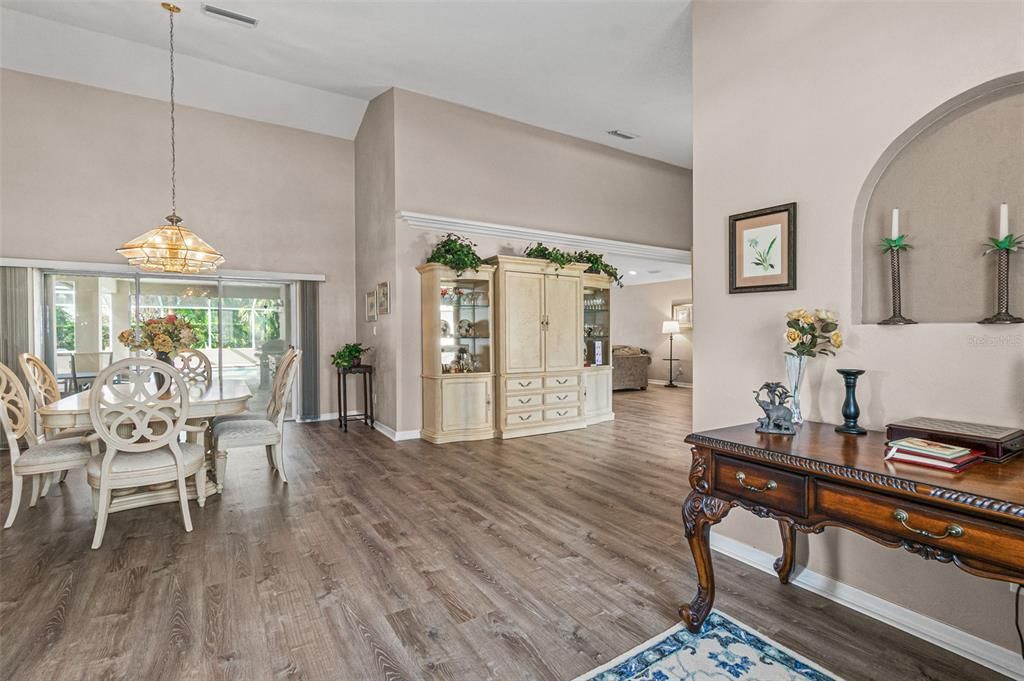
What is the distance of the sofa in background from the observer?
993cm

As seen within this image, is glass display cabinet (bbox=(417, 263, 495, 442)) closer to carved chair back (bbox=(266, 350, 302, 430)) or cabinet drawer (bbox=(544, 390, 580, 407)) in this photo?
cabinet drawer (bbox=(544, 390, 580, 407))

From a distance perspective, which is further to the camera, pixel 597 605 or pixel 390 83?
pixel 390 83

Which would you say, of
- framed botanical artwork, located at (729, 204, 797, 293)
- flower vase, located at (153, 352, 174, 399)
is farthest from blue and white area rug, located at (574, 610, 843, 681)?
flower vase, located at (153, 352, 174, 399)

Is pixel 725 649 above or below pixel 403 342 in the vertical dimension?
below

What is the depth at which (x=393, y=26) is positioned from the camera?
4223mm

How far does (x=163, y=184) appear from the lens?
5.84 metres

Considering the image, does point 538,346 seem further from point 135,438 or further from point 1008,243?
point 1008,243

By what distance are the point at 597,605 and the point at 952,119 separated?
2.50 meters

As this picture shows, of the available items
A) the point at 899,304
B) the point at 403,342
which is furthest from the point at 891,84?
the point at 403,342

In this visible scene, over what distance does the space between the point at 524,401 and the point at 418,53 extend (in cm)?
373

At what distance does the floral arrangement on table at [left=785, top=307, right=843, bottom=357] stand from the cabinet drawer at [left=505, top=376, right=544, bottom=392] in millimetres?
3617

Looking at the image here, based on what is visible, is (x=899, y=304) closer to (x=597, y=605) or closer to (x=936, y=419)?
(x=936, y=419)

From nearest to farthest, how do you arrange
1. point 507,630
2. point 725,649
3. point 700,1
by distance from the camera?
point 725,649, point 507,630, point 700,1

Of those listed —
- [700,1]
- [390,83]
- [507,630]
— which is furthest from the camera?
[390,83]
